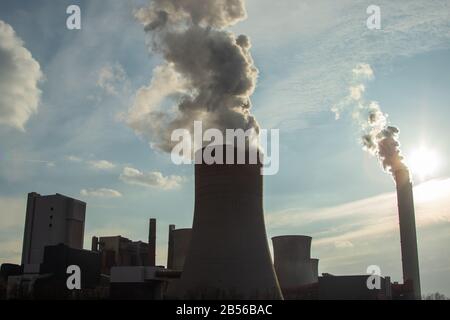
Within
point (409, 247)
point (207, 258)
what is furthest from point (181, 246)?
point (207, 258)

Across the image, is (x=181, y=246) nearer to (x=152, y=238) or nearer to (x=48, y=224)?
(x=152, y=238)

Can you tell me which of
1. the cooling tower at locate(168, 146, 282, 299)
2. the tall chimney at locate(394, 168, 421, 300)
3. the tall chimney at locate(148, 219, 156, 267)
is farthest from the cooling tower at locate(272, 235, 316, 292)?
the cooling tower at locate(168, 146, 282, 299)

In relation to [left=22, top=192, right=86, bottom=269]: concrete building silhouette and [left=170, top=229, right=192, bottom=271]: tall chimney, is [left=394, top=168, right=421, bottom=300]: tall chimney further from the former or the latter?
[left=22, top=192, right=86, bottom=269]: concrete building silhouette

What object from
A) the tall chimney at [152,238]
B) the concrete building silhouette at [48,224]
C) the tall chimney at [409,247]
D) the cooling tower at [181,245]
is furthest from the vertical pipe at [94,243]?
the tall chimney at [409,247]

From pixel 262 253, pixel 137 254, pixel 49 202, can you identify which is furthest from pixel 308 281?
pixel 49 202

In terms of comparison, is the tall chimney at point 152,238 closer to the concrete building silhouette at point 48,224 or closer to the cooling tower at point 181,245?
the cooling tower at point 181,245
